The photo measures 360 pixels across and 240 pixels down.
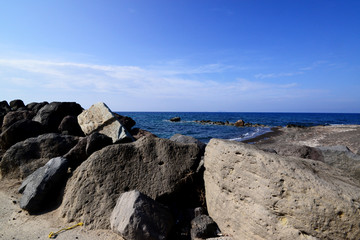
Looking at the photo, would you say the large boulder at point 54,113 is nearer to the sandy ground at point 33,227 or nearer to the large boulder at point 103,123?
the large boulder at point 103,123

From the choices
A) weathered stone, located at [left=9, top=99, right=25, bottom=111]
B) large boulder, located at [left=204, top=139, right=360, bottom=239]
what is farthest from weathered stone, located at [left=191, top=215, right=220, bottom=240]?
weathered stone, located at [left=9, top=99, right=25, bottom=111]

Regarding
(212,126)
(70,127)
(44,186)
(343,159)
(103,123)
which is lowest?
(212,126)

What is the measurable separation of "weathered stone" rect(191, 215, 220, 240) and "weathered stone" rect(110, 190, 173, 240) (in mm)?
455

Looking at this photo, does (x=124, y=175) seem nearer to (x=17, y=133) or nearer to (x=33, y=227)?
(x=33, y=227)

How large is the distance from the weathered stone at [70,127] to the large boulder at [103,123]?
398 millimetres

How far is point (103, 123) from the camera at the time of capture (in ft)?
24.5

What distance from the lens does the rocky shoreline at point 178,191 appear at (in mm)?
2846

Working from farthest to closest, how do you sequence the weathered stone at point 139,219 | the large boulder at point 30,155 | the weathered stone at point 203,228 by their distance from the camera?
the large boulder at point 30,155 < the weathered stone at point 203,228 < the weathered stone at point 139,219

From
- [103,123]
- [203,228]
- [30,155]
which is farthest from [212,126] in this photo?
[203,228]

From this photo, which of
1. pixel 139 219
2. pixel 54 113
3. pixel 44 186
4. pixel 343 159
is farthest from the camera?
pixel 54 113

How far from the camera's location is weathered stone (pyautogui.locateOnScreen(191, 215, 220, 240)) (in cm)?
376

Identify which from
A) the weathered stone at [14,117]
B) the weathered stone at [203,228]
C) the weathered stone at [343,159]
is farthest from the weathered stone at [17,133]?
the weathered stone at [343,159]

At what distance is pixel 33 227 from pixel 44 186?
0.91 meters

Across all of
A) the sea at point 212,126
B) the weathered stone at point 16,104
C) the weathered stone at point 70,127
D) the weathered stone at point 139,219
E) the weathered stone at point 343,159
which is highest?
the weathered stone at point 16,104
